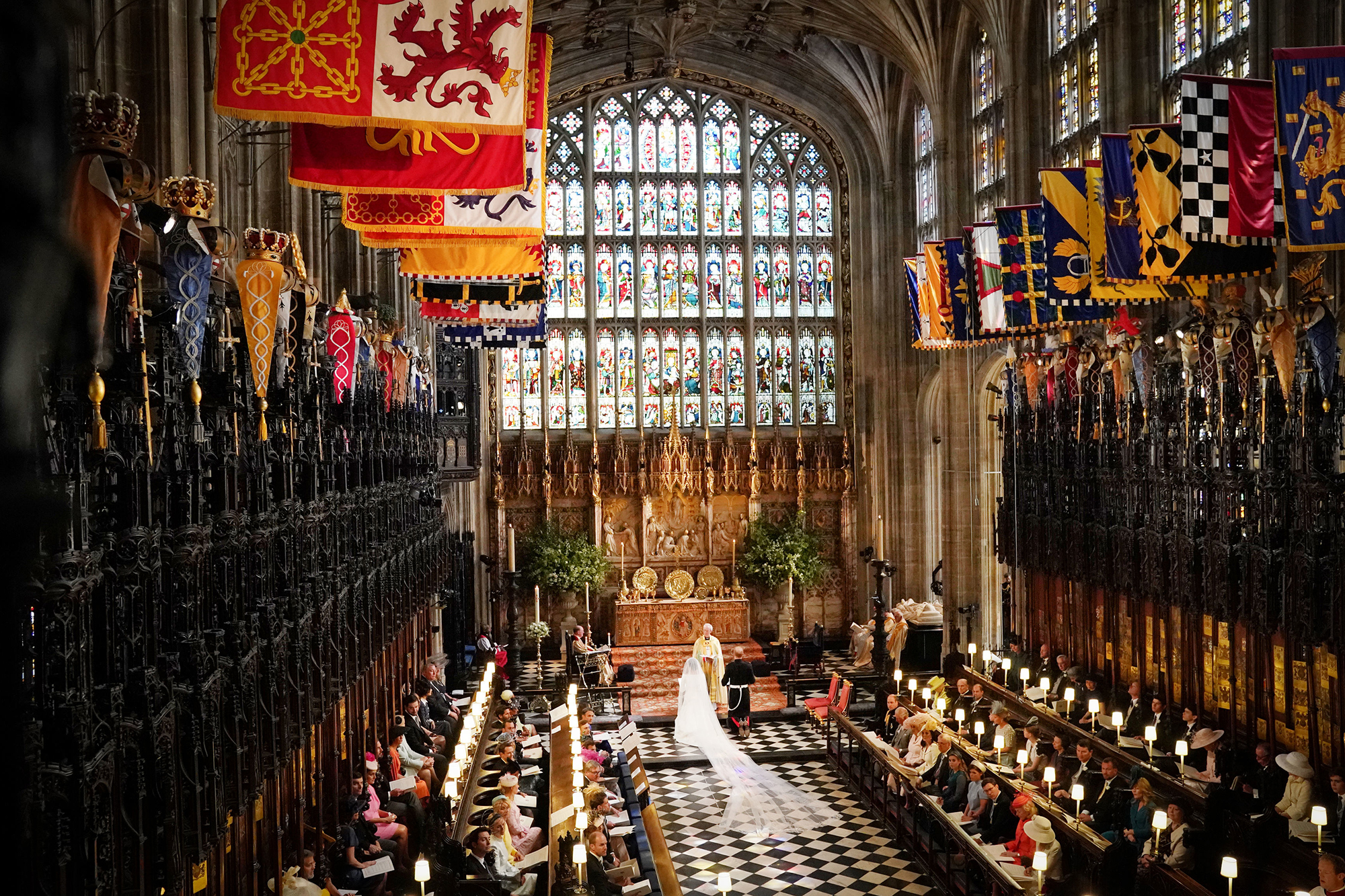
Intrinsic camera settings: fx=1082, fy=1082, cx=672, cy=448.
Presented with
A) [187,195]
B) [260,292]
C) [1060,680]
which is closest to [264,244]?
[260,292]

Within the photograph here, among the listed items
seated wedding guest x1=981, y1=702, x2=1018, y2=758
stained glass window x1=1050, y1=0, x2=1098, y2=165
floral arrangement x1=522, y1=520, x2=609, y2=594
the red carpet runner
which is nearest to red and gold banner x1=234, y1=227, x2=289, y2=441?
seated wedding guest x1=981, y1=702, x2=1018, y2=758

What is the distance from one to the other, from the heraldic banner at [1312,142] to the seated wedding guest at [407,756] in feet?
34.7

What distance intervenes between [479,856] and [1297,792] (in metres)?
7.70

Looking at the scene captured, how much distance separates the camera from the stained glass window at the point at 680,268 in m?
27.1

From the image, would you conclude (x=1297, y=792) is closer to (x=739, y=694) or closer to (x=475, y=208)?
(x=475, y=208)

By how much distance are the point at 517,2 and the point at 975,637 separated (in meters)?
18.2

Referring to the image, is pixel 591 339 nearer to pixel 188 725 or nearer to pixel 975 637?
pixel 975 637

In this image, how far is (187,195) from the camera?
5953mm

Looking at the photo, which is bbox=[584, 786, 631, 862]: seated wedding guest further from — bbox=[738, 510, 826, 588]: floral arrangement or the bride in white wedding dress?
bbox=[738, 510, 826, 588]: floral arrangement

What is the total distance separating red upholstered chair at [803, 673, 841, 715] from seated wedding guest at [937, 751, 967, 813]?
511cm

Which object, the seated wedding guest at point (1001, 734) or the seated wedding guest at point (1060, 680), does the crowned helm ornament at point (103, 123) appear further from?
the seated wedding guest at point (1060, 680)

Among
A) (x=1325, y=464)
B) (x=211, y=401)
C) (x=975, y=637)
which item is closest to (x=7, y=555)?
(x=211, y=401)

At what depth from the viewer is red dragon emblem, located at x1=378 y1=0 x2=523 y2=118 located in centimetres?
631

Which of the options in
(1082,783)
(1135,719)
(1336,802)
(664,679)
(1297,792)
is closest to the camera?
(1297,792)
